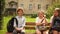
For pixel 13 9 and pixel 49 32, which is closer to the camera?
pixel 49 32

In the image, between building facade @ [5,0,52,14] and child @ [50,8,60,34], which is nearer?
child @ [50,8,60,34]

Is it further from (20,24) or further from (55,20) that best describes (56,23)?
(20,24)

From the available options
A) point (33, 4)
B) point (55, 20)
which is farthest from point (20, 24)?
point (33, 4)

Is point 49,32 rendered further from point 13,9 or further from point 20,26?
point 13,9

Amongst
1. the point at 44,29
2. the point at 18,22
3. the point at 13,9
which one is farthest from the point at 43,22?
the point at 13,9

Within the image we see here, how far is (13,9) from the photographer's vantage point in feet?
222

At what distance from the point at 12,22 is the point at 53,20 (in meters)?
1.45

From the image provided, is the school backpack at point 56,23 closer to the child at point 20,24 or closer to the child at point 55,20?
the child at point 55,20

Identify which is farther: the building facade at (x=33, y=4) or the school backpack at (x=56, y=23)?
the building facade at (x=33, y=4)

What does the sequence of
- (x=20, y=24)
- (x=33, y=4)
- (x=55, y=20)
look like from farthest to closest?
(x=33, y=4)
(x=20, y=24)
(x=55, y=20)

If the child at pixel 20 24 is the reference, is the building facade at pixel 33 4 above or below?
below

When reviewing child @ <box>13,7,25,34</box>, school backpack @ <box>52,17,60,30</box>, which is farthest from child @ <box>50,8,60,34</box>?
child @ <box>13,7,25,34</box>

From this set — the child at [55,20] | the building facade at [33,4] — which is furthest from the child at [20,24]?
the building facade at [33,4]

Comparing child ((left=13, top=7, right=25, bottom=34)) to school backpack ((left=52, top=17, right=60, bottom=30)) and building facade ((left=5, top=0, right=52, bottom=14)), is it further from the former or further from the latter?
building facade ((left=5, top=0, right=52, bottom=14))
